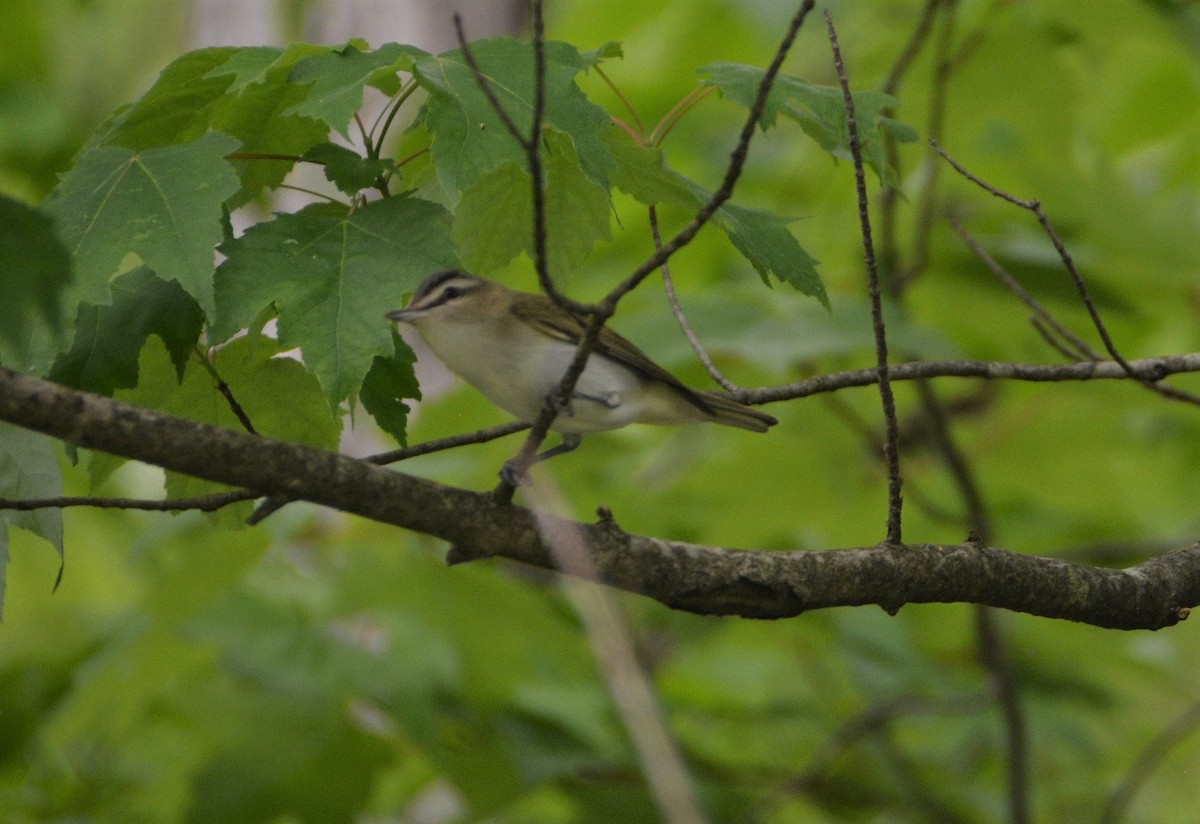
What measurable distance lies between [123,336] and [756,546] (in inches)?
103

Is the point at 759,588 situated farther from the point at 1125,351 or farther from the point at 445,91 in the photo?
Answer: the point at 1125,351

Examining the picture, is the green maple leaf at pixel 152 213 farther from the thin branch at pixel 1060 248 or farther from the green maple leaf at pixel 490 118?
the thin branch at pixel 1060 248

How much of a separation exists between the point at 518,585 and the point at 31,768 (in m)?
1.72

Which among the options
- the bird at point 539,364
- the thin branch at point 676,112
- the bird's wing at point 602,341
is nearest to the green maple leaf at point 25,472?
the bird at point 539,364

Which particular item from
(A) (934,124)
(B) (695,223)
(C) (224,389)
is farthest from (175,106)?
(A) (934,124)

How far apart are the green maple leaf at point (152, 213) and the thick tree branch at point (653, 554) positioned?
0.24 m

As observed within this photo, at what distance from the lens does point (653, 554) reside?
178cm

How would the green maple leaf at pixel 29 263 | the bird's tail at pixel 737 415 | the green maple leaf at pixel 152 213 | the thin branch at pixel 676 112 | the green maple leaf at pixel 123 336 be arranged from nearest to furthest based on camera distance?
the green maple leaf at pixel 29 263, the green maple leaf at pixel 152 213, the green maple leaf at pixel 123 336, the thin branch at pixel 676 112, the bird's tail at pixel 737 415

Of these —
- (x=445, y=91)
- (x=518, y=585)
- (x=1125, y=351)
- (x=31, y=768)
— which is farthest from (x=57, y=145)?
(x=445, y=91)

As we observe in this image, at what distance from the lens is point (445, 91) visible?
167cm

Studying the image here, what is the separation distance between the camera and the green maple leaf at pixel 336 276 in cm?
168

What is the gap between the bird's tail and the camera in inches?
98.4

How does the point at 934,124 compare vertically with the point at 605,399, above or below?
above

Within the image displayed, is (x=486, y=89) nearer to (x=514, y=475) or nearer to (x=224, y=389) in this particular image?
(x=514, y=475)
